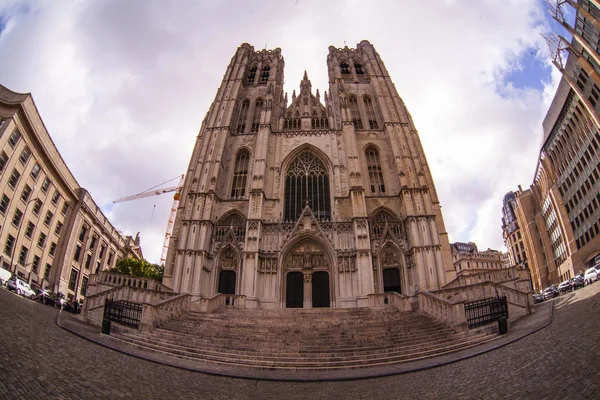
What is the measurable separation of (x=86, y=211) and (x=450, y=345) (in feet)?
138

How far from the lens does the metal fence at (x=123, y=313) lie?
1307cm

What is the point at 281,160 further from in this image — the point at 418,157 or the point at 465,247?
the point at 465,247

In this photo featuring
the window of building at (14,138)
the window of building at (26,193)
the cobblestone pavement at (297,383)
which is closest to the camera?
the cobblestone pavement at (297,383)

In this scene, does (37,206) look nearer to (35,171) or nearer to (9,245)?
(35,171)

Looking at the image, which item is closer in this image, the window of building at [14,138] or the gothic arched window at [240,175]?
the window of building at [14,138]

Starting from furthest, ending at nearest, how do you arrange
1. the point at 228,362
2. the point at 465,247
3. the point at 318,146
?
the point at 465,247
the point at 318,146
the point at 228,362

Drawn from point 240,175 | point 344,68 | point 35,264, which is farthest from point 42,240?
point 344,68

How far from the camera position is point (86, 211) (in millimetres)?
39688

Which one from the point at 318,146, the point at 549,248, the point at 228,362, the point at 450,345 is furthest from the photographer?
the point at 549,248

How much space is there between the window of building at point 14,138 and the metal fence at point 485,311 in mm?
35475

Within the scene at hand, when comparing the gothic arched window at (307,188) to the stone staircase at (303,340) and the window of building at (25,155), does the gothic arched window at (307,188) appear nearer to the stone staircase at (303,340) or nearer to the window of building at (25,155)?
the stone staircase at (303,340)

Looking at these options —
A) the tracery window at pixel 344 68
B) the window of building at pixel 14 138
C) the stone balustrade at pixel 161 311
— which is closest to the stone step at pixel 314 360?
the stone balustrade at pixel 161 311

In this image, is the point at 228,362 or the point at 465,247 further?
the point at 465,247

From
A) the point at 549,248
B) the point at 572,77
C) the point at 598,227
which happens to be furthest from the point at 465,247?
the point at 572,77
